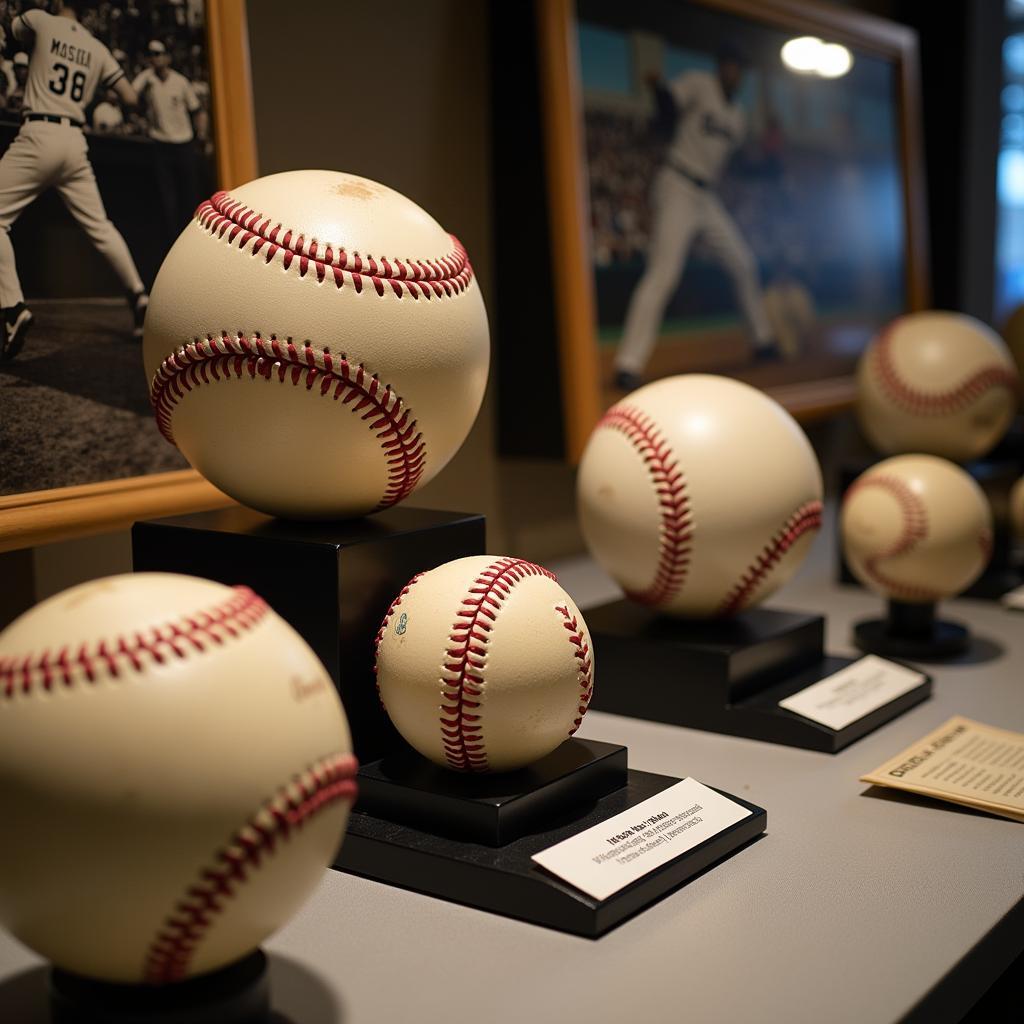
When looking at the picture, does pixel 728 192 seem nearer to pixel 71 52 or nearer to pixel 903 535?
pixel 903 535

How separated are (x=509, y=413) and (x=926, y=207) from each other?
1.90 meters

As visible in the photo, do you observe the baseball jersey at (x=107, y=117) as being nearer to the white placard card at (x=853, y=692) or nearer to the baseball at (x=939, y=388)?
the white placard card at (x=853, y=692)

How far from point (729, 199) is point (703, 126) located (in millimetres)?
157

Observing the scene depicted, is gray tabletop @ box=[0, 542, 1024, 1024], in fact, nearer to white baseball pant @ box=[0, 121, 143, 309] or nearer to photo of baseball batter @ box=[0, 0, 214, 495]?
photo of baseball batter @ box=[0, 0, 214, 495]

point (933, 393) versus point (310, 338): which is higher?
point (310, 338)

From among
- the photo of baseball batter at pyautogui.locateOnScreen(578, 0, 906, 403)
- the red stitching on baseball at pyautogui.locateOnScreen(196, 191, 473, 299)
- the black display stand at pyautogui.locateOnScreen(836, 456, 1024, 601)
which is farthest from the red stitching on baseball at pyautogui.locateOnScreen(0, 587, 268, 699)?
the black display stand at pyautogui.locateOnScreen(836, 456, 1024, 601)

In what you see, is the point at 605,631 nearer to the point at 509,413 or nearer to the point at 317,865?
the point at 509,413

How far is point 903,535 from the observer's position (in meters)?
1.88

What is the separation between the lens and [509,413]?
2.26 m

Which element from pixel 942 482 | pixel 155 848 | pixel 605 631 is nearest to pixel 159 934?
pixel 155 848

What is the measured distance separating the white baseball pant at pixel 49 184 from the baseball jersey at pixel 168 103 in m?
0.10

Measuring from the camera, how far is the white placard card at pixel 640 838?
111 centimetres

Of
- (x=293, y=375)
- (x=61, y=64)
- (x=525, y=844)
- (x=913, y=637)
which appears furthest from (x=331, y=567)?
(x=913, y=637)

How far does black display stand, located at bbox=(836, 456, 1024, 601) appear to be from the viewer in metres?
2.37
